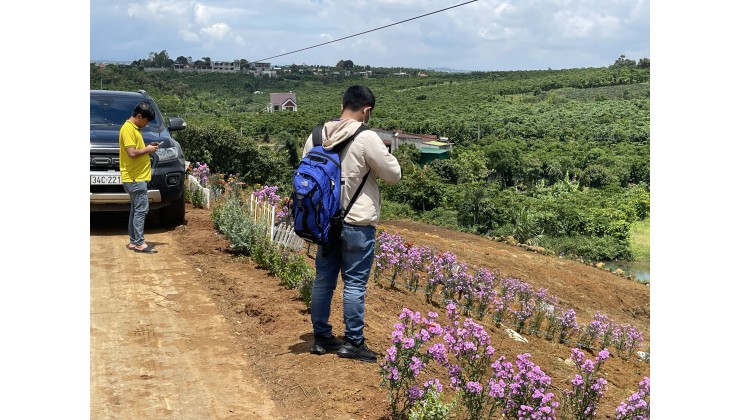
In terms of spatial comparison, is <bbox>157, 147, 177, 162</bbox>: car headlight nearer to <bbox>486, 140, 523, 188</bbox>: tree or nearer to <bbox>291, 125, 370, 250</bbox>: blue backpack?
<bbox>291, 125, 370, 250</bbox>: blue backpack

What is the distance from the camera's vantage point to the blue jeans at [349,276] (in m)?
4.44

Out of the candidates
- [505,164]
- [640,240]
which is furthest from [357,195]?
[505,164]

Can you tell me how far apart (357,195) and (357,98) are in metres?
0.59

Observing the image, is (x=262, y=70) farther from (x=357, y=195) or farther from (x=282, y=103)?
(x=357, y=195)

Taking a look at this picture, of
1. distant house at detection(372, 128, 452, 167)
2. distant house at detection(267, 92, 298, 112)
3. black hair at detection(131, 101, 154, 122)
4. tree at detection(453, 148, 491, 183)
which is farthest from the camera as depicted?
distant house at detection(267, 92, 298, 112)

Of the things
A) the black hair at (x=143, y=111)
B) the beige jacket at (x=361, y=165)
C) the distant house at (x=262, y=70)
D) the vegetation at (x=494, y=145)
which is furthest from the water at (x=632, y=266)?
the distant house at (x=262, y=70)

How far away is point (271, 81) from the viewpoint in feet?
456

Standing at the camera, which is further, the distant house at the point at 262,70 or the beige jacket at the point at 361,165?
the distant house at the point at 262,70

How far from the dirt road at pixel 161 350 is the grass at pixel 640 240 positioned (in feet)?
87.9

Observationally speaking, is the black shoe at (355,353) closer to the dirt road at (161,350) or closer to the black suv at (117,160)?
the dirt road at (161,350)

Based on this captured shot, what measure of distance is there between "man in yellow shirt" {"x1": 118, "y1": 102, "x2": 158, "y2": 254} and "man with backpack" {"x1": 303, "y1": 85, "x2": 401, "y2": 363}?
3158 millimetres

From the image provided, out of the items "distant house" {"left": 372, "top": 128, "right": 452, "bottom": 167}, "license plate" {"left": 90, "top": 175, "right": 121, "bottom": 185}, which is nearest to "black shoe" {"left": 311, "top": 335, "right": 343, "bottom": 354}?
"license plate" {"left": 90, "top": 175, "right": 121, "bottom": 185}

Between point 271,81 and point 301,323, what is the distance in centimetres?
13714

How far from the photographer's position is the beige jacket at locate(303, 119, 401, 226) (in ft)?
14.3
